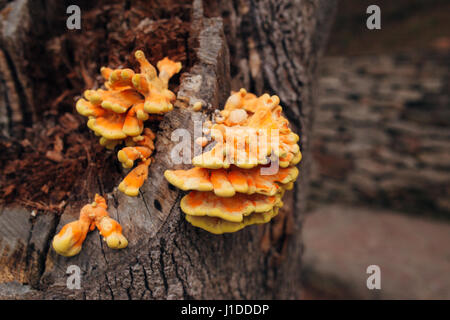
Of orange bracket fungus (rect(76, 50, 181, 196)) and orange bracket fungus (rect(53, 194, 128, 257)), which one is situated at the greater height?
orange bracket fungus (rect(76, 50, 181, 196))

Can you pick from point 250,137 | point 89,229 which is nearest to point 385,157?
point 250,137

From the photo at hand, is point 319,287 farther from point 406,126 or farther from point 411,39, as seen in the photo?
point 411,39
